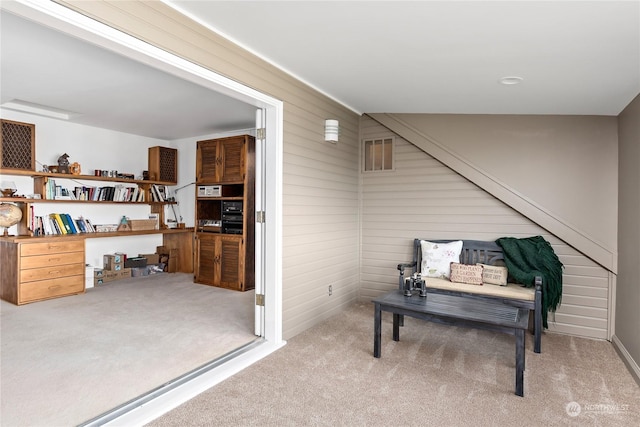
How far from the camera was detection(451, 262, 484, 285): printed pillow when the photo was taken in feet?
11.6

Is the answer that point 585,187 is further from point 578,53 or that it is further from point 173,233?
point 173,233

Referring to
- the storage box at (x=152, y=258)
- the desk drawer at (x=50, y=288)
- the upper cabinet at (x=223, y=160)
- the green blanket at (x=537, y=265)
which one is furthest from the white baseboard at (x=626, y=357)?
the storage box at (x=152, y=258)

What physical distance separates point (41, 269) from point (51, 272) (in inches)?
4.7

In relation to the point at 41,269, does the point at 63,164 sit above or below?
above

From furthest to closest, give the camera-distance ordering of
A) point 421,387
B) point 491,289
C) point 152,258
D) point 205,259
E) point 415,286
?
point 152,258 < point 205,259 < point 491,289 < point 415,286 < point 421,387

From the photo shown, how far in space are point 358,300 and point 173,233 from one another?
364 cm

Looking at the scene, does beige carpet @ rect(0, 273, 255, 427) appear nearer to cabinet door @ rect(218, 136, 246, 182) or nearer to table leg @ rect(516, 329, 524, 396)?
cabinet door @ rect(218, 136, 246, 182)

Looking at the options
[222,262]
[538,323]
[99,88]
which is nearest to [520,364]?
[538,323]

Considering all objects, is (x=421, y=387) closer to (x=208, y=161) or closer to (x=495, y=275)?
(x=495, y=275)

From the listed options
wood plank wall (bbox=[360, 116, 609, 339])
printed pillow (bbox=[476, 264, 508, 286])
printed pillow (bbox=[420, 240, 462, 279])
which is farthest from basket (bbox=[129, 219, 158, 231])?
printed pillow (bbox=[476, 264, 508, 286])

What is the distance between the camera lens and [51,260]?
4.59 m

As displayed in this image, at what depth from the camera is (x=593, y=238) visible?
3.45 metres

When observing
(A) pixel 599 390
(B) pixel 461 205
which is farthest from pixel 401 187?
(A) pixel 599 390

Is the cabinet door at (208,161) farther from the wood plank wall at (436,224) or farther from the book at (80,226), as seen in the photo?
the wood plank wall at (436,224)
